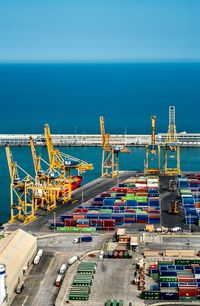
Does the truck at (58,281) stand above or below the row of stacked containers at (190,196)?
below

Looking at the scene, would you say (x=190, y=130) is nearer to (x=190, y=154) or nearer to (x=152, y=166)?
(x=190, y=154)

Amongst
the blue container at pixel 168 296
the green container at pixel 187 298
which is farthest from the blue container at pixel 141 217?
the green container at pixel 187 298

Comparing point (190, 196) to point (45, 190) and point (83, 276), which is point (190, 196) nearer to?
point (45, 190)

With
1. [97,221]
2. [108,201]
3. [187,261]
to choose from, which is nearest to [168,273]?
[187,261]

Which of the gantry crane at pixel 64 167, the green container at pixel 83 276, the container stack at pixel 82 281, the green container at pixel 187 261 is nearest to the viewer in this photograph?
the container stack at pixel 82 281

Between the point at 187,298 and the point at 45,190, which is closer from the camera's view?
the point at 187,298

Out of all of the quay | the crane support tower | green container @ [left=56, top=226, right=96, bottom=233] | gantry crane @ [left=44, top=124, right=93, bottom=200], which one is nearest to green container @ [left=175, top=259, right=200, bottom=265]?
green container @ [left=56, top=226, right=96, bottom=233]

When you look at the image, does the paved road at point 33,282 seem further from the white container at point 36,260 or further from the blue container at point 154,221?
the blue container at point 154,221
